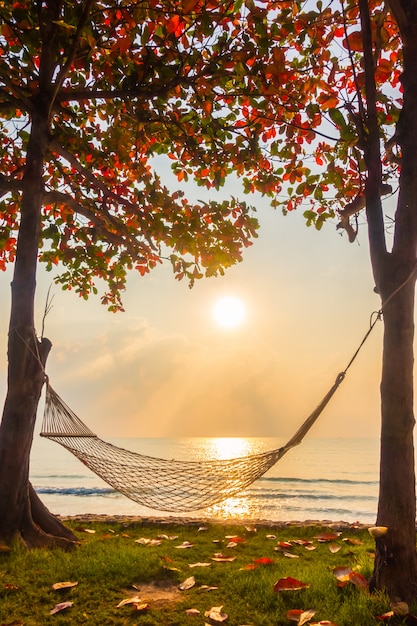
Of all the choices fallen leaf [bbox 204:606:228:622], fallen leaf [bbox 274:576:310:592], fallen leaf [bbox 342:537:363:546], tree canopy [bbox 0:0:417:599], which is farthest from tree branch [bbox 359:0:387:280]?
fallen leaf [bbox 342:537:363:546]

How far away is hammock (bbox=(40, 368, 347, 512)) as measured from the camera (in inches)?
141

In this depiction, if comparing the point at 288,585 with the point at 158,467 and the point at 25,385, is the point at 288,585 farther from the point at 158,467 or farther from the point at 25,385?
the point at 25,385

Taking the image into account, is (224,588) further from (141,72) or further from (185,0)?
(141,72)

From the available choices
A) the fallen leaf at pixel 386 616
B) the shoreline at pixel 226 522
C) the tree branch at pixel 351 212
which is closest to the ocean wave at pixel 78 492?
the shoreline at pixel 226 522

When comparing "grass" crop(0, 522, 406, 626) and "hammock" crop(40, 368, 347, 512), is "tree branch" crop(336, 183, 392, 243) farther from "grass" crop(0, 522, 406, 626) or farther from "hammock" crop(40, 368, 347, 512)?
"grass" crop(0, 522, 406, 626)

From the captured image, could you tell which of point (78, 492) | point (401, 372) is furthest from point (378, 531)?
point (78, 492)

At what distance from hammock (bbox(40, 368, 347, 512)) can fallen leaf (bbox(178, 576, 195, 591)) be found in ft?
1.65

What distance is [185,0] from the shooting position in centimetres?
352

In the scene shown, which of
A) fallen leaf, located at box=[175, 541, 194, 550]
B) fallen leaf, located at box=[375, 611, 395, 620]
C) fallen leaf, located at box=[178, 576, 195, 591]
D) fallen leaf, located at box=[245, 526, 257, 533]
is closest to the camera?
fallen leaf, located at box=[375, 611, 395, 620]

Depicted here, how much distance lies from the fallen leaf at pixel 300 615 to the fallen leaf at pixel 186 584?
84 cm

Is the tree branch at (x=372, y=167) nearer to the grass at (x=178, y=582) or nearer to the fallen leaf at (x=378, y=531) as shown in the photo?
the fallen leaf at (x=378, y=531)

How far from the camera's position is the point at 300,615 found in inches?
104

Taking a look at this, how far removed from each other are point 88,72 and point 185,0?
185cm

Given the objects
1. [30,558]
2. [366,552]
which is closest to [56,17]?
[30,558]
